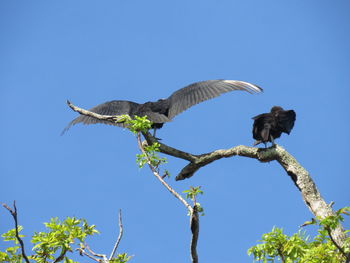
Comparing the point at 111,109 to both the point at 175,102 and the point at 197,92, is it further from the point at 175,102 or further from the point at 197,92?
the point at 197,92

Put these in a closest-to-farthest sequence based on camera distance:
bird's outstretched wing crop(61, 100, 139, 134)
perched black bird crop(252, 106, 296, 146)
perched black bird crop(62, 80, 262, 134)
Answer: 1. perched black bird crop(252, 106, 296, 146)
2. perched black bird crop(62, 80, 262, 134)
3. bird's outstretched wing crop(61, 100, 139, 134)

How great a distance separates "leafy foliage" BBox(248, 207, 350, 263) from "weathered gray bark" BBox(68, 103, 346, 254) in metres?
0.48

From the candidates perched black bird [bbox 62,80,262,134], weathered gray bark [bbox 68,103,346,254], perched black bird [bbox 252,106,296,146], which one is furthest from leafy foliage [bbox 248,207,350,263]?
perched black bird [bbox 62,80,262,134]

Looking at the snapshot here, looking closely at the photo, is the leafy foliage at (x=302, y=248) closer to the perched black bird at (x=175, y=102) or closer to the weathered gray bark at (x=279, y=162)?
the weathered gray bark at (x=279, y=162)

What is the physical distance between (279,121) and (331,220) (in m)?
2.17

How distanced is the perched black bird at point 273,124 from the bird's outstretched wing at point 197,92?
2.66ft

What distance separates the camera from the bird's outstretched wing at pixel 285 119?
17.6 feet

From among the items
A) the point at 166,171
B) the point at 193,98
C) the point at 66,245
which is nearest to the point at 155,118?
the point at 193,98

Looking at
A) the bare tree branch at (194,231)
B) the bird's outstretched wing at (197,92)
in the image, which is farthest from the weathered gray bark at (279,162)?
the bare tree branch at (194,231)

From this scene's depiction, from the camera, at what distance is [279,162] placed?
5.00 m

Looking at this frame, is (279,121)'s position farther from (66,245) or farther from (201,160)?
(66,245)

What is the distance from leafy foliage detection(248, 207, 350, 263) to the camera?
11.0ft

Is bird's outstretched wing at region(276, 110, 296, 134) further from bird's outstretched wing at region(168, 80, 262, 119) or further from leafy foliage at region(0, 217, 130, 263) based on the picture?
leafy foliage at region(0, 217, 130, 263)

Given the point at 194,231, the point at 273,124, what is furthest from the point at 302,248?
the point at 273,124
